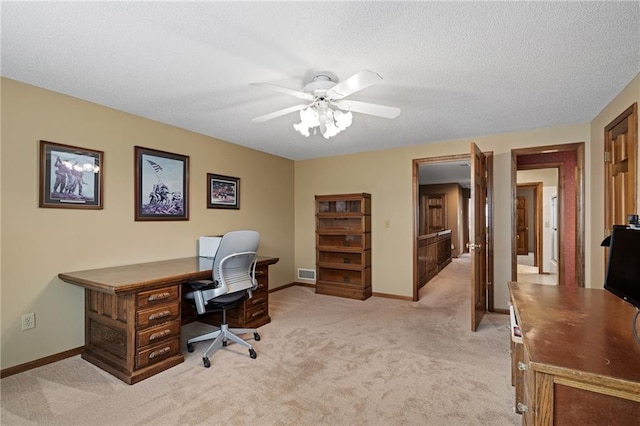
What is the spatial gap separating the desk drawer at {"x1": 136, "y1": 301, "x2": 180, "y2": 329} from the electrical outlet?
925 mm

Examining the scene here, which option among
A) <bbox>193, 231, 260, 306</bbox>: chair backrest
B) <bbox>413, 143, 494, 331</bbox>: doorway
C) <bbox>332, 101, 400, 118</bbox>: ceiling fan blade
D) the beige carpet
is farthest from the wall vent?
<bbox>332, 101, 400, 118</bbox>: ceiling fan blade

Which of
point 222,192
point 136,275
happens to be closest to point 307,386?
point 136,275

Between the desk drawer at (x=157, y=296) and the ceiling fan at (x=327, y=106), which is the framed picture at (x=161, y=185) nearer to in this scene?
the desk drawer at (x=157, y=296)

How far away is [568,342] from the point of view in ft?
3.50

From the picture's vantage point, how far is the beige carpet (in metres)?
1.81

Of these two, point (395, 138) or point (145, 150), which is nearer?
point (145, 150)

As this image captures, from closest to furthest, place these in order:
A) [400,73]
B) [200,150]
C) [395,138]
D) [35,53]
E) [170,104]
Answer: [35,53] → [400,73] → [170,104] → [200,150] → [395,138]

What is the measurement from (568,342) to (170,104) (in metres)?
3.20

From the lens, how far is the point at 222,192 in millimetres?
4035

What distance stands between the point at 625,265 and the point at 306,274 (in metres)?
4.34

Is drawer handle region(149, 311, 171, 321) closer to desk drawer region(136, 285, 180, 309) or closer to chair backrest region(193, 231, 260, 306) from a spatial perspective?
desk drawer region(136, 285, 180, 309)

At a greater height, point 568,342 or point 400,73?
point 400,73

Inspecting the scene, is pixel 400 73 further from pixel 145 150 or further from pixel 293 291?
pixel 293 291

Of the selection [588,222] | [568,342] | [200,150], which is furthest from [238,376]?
[588,222]
